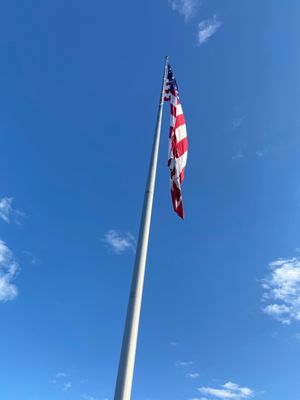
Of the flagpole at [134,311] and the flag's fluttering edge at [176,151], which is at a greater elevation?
the flag's fluttering edge at [176,151]

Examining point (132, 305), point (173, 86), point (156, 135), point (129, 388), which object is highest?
point (173, 86)

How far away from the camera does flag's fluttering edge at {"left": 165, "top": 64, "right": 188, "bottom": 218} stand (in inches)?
480

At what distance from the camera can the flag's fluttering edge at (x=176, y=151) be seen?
40.0ft

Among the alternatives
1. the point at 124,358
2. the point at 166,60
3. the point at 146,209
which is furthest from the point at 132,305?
the point at 166,60

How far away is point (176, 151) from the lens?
43.8 ft

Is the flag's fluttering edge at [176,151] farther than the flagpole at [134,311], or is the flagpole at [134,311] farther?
the flag's fluttering edge at [176,151]

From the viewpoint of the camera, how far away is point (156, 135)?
41.5ft

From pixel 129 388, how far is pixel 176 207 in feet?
20.1

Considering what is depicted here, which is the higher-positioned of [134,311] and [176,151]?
[176,151]

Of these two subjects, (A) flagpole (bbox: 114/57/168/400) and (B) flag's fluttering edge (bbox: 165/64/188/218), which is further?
(B) flag's fluttering edge (bbox: 165/64/188/218)

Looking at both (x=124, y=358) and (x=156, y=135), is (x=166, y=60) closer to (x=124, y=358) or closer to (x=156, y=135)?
(x=156, y=135)

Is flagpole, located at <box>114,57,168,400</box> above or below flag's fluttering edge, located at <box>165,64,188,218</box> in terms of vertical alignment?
below

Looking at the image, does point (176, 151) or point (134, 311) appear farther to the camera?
point (176, 151)

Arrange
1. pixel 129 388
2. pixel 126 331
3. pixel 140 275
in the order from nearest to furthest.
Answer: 1. pixel 129 388
2. pixel 126 331
3. pixel 140 275
